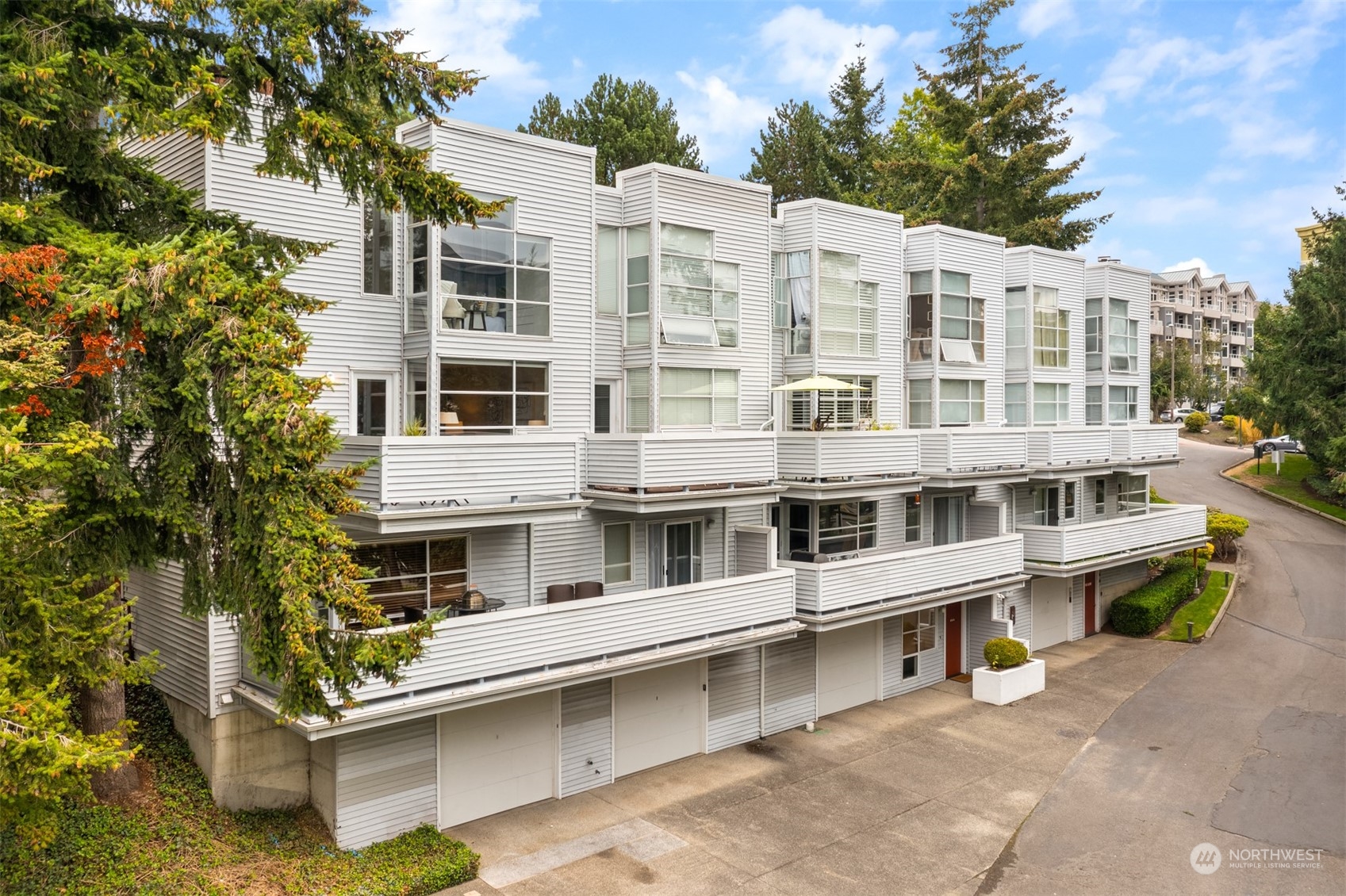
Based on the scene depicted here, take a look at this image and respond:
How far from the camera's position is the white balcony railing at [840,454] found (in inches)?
845

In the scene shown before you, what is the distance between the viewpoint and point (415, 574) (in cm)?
1675

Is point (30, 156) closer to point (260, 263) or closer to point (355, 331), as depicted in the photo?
point (260, 263)

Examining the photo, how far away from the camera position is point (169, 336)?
11266 millimetres

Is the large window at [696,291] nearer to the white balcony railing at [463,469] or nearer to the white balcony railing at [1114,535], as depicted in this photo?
the white balcony railing at [463,469]

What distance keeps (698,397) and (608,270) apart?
11.3 feet

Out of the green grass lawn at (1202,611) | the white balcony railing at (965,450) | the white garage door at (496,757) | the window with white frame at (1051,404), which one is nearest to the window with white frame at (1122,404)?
the window with white frame at (1051,404)

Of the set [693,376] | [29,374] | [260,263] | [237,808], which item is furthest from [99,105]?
[693,376]

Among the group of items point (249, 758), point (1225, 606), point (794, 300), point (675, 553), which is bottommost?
point (1225, 606)

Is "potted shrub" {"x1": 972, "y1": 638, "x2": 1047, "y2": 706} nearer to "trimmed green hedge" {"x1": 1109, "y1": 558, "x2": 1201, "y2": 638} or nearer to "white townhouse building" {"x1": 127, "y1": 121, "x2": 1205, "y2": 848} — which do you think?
"white townhouse building" {"x1": 127, "y1": 121, "x2": 1205, "y2": 848}

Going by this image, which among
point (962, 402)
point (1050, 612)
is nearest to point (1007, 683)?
point (1050, 612)

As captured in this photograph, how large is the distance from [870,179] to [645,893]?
40.3 m

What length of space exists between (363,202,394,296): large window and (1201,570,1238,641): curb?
27489 millimetres

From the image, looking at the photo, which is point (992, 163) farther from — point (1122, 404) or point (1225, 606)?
point (1225, 606)

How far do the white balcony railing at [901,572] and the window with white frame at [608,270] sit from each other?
694 cm
